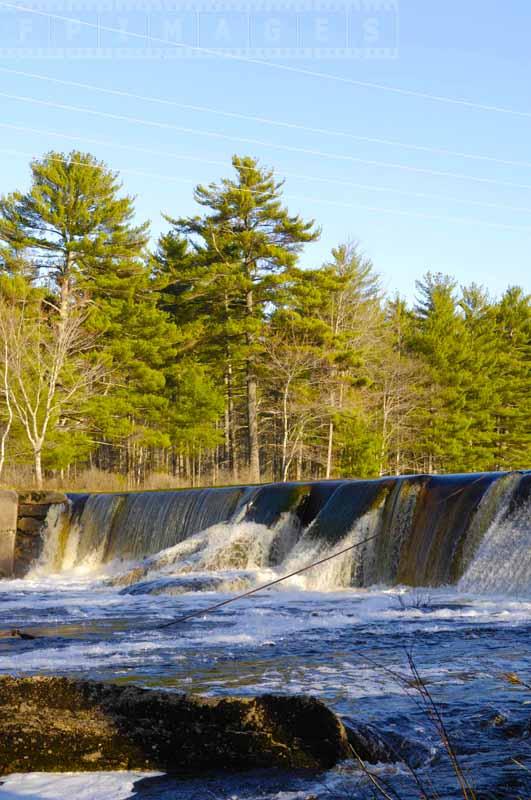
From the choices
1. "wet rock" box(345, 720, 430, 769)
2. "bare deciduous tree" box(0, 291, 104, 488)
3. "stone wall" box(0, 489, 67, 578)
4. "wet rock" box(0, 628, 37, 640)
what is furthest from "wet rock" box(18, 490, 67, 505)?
"wet rock" box(345, 720, 430, 769)

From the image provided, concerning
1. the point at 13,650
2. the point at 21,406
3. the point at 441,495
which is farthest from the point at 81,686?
the point at 21,406

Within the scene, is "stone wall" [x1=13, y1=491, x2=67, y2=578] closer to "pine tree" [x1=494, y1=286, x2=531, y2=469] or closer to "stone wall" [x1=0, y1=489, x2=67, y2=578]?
"stone wall" [x1=0, y1=489, x2=67, y2=578]

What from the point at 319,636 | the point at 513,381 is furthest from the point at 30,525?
the point at 513,381

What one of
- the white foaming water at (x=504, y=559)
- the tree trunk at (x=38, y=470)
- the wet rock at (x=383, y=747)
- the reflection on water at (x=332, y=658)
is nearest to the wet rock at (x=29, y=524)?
the reflection on water at (x=332, y=658)

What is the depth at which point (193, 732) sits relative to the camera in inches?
169

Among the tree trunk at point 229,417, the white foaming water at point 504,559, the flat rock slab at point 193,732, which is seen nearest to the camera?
the flat rock slab at point 193,732

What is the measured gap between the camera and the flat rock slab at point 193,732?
165 inches

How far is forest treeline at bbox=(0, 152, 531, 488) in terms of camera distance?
32.3m

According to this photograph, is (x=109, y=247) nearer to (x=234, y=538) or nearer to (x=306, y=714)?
(x=234, y=538)

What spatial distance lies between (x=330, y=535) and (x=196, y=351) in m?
25.0

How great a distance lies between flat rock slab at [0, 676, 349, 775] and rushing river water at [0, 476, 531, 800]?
83mm

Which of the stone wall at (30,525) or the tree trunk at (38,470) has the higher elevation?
the tree trunk at (38,470)

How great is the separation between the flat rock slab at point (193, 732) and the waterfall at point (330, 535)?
643 cm

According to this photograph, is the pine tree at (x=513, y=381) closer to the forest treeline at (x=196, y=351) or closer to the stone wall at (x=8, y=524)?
Result: the forest treeline at (x=196, y=351)
